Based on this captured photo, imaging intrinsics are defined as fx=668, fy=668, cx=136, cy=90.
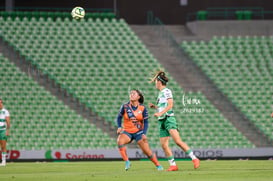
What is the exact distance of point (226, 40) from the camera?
34.7 meters

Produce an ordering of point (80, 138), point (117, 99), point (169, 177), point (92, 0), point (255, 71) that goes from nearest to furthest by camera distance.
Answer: point (169, 177) < point (80, 138) < point (117, 99) < point (255, 71) < point (92, 0)

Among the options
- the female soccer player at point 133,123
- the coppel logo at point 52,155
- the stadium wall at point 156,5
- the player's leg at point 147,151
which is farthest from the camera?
the stadium wall at point 156,5

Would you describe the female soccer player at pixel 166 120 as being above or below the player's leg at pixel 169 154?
above

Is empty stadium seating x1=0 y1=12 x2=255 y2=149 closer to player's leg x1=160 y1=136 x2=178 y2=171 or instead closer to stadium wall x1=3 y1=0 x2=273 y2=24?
stadium wall x1=3 y1=0 x2=273 y2=24

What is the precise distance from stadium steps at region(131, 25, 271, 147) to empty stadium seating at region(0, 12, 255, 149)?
0.77 m

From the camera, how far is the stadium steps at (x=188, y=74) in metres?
31.0

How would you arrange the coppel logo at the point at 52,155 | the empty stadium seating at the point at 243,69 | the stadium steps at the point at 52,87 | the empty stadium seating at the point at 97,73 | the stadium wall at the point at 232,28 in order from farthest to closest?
the stadium wall at the point at 232,28, the empty stadium seating at the point at 243,69, the stadium steps at the point at 52,87, the empty stadium seating at the point at 97,73, the coppel logo at the point at 52,155

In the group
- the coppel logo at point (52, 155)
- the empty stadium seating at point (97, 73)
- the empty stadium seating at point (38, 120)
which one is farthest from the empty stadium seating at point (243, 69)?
the coppel logo at point (52, 155)

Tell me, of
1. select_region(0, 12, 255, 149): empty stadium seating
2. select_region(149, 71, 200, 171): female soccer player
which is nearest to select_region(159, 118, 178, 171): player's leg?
select_region(149, 71, 200, 171): female soccer player

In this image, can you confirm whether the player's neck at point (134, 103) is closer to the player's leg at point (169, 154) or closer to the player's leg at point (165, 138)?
the player's leg at point (165, 138)

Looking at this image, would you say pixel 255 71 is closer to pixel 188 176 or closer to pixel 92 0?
pixel 92 0

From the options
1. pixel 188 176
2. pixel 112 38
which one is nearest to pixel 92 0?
pixel 112 38

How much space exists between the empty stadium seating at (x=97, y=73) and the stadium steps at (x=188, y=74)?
0.77 m

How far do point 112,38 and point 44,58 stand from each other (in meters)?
3.71
